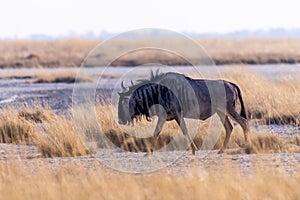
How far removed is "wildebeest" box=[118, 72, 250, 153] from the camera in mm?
13586

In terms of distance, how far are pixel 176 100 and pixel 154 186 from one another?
384cm

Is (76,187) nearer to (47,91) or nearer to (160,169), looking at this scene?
(160,169)

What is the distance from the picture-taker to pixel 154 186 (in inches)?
392

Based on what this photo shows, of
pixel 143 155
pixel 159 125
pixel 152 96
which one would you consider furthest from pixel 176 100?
pixel 143 155

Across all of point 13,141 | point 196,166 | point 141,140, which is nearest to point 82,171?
point 196,166

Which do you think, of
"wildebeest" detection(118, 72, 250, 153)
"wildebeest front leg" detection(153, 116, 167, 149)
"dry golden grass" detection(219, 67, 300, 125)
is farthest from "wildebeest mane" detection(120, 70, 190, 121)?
"dry golden grass" detection(219, 67, 300, 125)

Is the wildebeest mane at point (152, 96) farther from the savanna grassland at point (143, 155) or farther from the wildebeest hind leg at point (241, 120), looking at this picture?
the wildebeest hind leg at point (241, 120)

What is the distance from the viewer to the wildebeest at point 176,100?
535 inches

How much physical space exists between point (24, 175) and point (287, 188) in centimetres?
345

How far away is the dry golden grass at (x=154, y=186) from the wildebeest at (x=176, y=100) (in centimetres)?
265

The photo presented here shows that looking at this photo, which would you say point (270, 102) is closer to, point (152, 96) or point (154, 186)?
point (152, 96)

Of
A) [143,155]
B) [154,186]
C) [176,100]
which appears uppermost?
[176,100]

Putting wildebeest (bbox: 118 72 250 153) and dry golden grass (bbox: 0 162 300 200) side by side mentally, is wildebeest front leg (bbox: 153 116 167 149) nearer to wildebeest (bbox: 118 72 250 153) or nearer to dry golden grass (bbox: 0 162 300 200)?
wildebeest (bbox: 118 72 250 153)

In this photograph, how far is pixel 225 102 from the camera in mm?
14039
